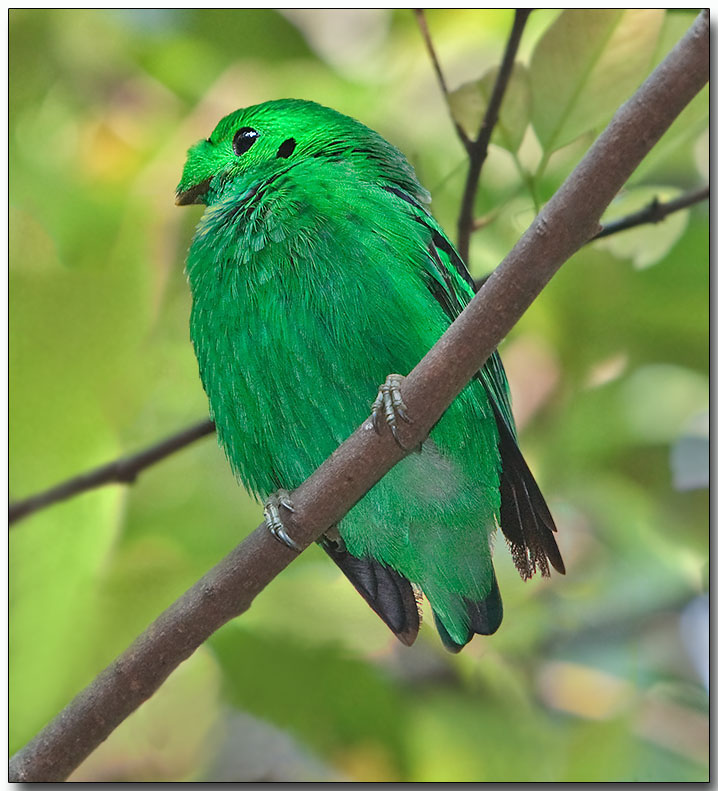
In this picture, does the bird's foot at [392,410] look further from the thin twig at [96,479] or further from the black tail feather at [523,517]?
the thin twig at [96,479]

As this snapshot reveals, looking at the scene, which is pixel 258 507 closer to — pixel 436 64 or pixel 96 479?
pixel 96 479

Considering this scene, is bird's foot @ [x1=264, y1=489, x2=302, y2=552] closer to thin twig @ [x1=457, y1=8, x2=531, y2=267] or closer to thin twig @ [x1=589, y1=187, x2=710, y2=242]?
thin twig @ [x1=457, y1=8, x2=531, y2=267]

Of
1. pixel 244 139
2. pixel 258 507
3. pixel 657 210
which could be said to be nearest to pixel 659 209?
pixel 657 210

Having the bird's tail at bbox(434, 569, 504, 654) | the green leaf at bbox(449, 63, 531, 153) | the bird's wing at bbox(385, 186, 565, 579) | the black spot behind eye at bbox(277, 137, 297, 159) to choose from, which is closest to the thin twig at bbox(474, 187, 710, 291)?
the bird's wing at bbox(385, 186, 565, 579)

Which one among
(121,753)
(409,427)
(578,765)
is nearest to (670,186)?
(409,427)

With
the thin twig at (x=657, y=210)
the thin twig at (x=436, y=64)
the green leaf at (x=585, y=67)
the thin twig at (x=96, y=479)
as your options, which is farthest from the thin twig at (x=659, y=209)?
the thin twig at (x=96, y=479)

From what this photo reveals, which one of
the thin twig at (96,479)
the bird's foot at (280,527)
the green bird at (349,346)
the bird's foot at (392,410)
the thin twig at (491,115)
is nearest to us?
the bird's foot at (392,410)

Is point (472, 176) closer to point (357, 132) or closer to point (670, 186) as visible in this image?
point (357, 132)
